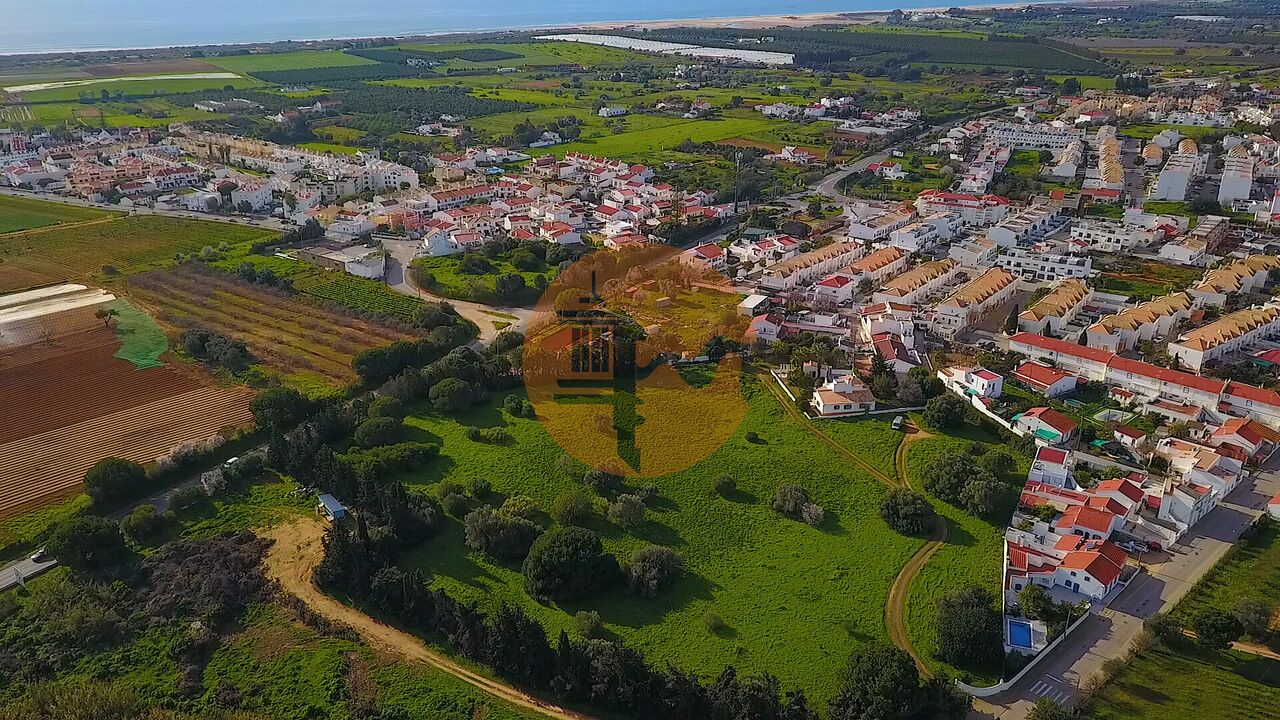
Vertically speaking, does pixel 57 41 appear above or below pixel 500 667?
above

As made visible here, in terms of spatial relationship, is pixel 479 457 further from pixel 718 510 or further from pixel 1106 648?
pixel 1106 648

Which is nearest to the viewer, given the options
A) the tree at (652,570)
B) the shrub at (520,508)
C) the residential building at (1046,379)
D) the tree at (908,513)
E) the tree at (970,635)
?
the tree at (970,635)

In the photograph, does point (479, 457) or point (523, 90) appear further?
point (523, 90)

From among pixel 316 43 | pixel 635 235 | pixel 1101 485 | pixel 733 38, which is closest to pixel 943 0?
pixel 733 38

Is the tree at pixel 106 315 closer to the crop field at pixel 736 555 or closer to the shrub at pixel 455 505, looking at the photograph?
the crop field at pixel 736 555

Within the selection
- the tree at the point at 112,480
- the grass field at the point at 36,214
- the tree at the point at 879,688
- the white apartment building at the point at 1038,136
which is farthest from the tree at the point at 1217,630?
the grass field at the point at 36,214

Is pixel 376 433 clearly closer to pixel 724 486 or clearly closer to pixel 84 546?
pixel 84 546
